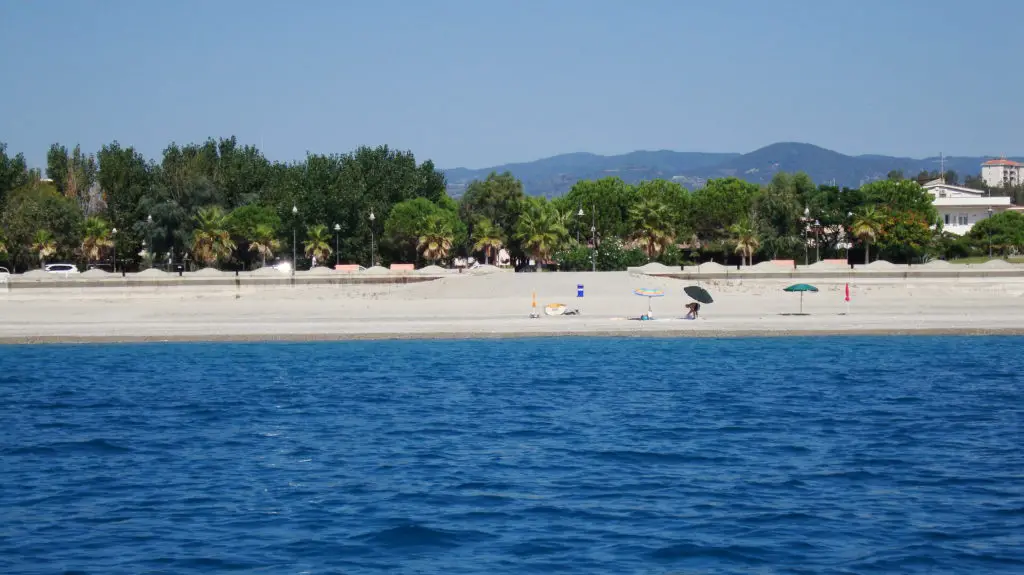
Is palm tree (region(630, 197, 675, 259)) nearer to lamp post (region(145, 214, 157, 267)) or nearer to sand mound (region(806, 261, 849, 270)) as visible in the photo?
sand mound (region(806, 261, 849, 270))

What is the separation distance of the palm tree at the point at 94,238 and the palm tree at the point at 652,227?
4112cm

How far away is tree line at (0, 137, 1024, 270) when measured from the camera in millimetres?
84125

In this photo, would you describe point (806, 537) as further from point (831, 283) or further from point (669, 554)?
point (831, 283)

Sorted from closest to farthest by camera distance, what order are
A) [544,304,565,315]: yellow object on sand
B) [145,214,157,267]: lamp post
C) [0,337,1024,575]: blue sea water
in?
[0,337,1024,575]: blue sea water < [544,304,565,315]: yellow object on sand < [145,214,157,267]: lamp post

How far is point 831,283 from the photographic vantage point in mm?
53938

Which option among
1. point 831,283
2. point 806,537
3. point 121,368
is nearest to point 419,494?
point 806,537

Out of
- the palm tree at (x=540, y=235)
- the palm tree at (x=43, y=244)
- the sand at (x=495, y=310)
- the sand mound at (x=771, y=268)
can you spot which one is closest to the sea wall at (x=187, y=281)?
the sand at (x=495, y=310)

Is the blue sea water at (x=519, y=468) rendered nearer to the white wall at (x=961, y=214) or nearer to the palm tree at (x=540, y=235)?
the palm tree at (x=540, y=235)

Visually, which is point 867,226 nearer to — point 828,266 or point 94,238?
point 828,266

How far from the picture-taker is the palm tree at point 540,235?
81438 millimetres

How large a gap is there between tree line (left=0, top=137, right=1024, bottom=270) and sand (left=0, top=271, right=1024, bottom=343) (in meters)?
23.8

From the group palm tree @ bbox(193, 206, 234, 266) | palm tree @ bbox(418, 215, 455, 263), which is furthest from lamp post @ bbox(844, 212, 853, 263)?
palm tree @ bbox(193, 206, 234, 266)

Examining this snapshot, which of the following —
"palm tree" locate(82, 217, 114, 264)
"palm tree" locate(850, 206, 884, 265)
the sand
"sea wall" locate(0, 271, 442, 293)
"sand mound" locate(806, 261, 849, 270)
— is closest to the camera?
the sand

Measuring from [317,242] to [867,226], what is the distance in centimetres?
4126
